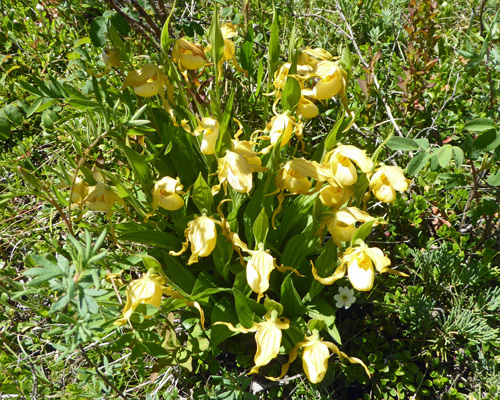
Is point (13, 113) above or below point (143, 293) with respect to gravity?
above

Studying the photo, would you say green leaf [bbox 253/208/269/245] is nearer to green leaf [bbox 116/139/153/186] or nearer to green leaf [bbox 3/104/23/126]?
green leaf [bbox 116/139/153/186]

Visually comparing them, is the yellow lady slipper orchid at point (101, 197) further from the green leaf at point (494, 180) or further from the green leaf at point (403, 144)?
the green leaf at point (494, 180)

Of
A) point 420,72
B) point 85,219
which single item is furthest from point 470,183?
point 85,219

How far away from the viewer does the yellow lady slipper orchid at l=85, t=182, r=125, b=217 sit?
1.31m

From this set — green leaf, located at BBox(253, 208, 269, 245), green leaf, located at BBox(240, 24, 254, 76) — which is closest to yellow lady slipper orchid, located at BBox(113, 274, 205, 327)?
green leaf, located at BBox(253, 208, 269, 245)

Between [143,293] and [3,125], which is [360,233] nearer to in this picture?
[143,293]

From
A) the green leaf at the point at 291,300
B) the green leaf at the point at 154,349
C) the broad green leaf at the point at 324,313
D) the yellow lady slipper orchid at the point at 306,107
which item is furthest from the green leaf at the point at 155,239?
the yellow lady slipper orchid at the point at 306,107

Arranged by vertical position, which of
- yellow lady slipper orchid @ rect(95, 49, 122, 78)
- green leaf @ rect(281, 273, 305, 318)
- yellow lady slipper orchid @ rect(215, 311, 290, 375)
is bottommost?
green leaf @ rect(281, 273, 305, 318)

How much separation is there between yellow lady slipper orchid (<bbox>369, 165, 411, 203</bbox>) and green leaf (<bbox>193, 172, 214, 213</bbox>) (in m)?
0.53

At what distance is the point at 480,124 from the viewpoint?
4.54 ft

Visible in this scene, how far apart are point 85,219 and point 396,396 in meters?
1.70

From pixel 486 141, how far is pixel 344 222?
572mm

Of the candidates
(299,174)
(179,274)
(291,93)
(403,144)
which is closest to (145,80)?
(291,93)

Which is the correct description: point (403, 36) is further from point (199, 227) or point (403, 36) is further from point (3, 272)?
point (3, 272)
